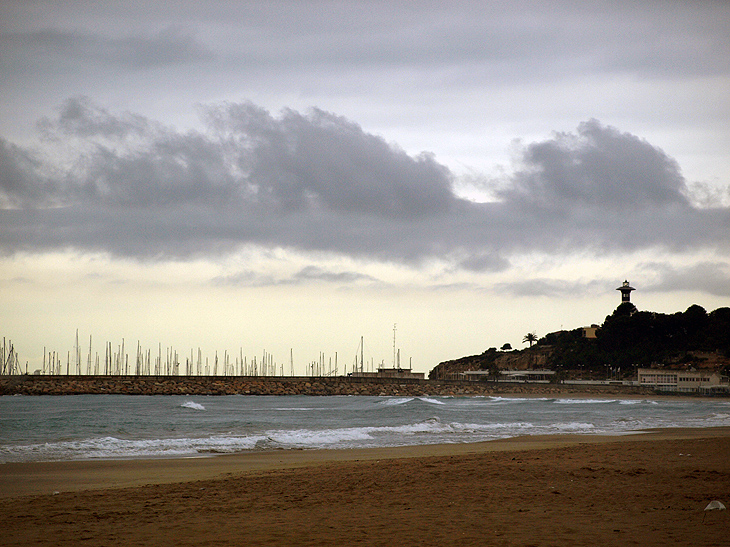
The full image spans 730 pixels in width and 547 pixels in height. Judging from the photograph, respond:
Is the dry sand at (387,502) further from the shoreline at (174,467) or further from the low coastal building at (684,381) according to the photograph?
the low coastal building at (684,381)

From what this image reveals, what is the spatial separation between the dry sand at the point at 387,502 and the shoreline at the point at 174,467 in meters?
0.08

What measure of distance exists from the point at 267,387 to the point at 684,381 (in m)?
73.6

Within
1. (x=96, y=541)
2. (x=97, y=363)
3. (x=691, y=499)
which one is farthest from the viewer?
(x=97, y=363)

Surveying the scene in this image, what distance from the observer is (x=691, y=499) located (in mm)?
10227

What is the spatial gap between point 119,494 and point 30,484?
3316 millimetres

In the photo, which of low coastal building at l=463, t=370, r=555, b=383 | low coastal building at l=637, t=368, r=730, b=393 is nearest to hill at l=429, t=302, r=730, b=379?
low coastal building at l=463, t=370, r=555, b=383

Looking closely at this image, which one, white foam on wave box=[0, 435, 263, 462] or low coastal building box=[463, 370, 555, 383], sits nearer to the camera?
Answer: white foam on wave box=[0, 435, 263, 462]

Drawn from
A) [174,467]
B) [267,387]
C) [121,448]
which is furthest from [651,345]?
[174,467]

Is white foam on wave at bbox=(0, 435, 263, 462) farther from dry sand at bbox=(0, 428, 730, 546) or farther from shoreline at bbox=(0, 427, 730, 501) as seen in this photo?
dry sand at bbox=(0, 428, 730, 546)

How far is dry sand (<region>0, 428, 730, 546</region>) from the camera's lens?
8.43 metres

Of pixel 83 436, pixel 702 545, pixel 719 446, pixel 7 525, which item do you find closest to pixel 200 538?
pixel 7 525

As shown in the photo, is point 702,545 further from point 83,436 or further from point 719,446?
point 83,436

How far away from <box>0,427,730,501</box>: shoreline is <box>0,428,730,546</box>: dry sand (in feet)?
0.26

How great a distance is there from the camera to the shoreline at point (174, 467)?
1391 centimetres
